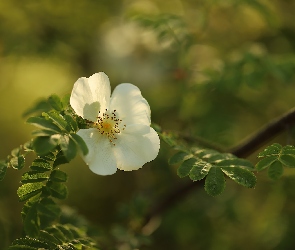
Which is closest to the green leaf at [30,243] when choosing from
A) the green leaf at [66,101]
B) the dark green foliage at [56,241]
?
the dark green foliage at [56,241]

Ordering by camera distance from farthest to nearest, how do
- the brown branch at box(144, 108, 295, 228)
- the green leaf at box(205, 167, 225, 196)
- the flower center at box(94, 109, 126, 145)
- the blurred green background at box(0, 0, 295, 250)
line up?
the blurred green background at box(0, 0, 295, 250), the brown branch at box(144, 108, 295, 228), the flower center at box(94, 109, 126, 145), the green leaf at box(205, 167, 225, 196)

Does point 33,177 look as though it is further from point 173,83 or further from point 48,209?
point 173,83

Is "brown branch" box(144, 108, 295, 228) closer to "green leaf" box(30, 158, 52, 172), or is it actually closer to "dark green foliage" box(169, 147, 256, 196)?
"dark green foliage" box(169, 147, 256, 196)

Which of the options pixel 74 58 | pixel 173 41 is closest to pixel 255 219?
pixel 173 41

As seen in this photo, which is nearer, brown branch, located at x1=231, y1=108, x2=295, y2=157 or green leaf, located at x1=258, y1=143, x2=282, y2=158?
green leaf, located at x1=258, y1=143, x2=282, y2=158

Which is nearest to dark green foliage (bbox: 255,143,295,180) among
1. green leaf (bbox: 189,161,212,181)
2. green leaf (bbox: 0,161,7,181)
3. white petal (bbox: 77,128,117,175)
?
green leaf (bbox: 189,161,212,181)

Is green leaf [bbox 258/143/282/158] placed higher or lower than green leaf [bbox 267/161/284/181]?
higher
